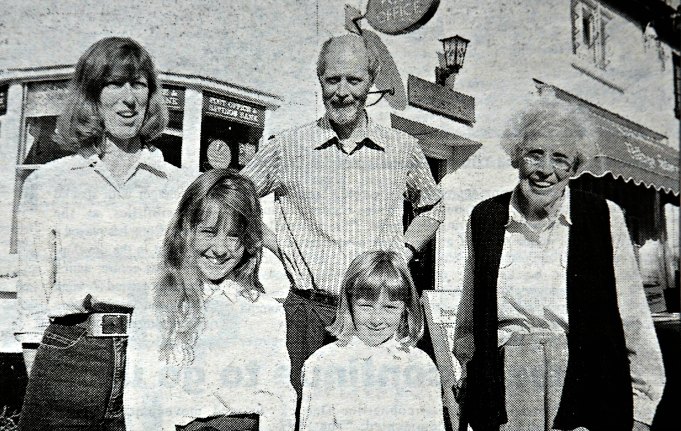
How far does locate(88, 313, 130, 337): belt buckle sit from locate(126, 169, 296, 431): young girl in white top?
11 cm

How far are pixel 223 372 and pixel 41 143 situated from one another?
2.84 ft

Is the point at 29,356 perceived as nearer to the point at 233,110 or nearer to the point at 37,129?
the point at 37,129

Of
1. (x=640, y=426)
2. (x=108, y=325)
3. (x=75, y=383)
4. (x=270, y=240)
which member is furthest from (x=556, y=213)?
(x=75, y=383)

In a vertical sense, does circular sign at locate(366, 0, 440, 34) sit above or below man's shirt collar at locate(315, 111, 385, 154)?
above

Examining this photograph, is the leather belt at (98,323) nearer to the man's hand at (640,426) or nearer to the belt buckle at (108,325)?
the belt buckle at (108,325)

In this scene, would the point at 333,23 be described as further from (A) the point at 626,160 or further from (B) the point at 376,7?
(A) the point at 626,160

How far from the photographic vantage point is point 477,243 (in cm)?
205

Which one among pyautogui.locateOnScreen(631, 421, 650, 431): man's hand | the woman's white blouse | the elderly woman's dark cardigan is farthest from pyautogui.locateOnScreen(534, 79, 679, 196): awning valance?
the woman's white blouse

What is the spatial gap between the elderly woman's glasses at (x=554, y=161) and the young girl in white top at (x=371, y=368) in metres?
0.52

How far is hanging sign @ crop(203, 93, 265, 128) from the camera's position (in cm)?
213

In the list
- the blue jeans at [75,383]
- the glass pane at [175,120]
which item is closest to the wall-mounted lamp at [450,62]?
the glass pane at [175,120]

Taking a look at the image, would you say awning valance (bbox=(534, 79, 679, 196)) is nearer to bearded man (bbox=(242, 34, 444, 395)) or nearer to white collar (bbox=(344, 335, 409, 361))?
bearded man (bbox=(242, 34, 444, 395))

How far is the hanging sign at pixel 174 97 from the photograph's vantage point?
2.07m

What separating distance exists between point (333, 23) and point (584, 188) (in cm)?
99
